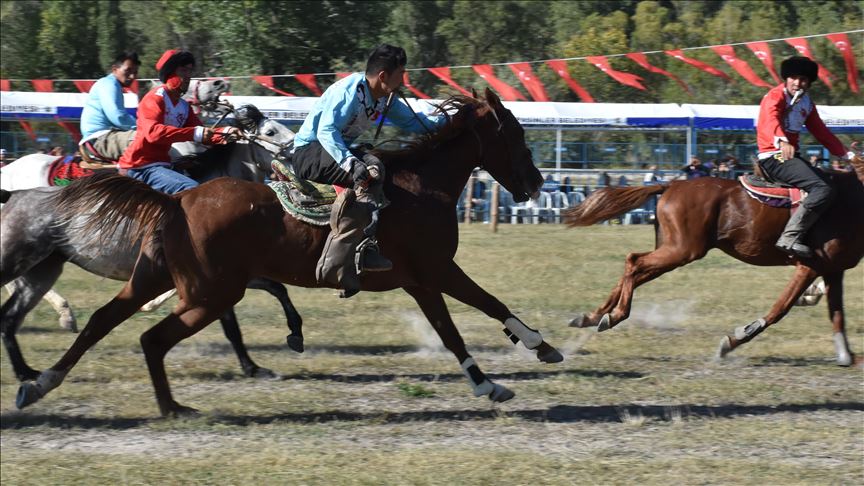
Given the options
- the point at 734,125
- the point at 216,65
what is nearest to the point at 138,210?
the point at 734,125

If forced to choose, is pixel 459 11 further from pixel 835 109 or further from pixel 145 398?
pixel 145 398

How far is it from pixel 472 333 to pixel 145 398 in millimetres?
3877

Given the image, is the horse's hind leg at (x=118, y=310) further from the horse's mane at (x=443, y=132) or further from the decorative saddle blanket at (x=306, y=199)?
the horse's mane at (x=443, y=132)

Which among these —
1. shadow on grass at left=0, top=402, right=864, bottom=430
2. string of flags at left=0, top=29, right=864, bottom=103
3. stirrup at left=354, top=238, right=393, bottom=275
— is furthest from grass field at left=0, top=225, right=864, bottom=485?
string of flags at left=0, top=29, right=864, bottom=103

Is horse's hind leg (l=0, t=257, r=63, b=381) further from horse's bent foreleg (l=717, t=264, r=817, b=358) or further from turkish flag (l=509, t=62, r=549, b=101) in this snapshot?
turkish flag (l=509, t=62, r=549, b=101)

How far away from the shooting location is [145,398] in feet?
25.8

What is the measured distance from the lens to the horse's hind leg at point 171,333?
7090mm

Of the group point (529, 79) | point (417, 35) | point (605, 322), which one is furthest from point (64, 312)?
point (417, 35)

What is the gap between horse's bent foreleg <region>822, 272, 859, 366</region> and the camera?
9.14m

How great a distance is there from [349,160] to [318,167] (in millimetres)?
335

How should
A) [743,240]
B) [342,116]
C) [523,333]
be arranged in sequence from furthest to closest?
[743,240] → [523,333] → [342,116]

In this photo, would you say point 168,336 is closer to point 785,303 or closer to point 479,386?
point 479,386

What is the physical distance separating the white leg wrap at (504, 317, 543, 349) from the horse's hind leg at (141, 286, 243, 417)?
6.08 ft

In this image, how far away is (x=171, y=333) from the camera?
714 cm
